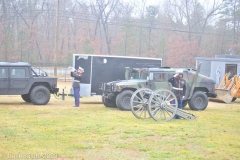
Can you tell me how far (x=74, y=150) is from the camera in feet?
26.0

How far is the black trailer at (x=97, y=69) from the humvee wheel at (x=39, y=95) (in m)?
1.52

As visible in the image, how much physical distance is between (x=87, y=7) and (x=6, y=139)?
43529 mm

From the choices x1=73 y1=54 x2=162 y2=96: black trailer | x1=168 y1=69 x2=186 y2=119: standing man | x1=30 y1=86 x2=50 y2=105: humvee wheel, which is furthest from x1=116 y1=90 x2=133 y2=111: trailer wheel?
x1=30 y1=86 x2=50 y2=105: humvee wheel

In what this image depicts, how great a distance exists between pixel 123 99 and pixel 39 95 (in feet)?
12.2

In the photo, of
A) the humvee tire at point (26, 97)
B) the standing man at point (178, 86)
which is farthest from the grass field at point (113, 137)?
the humvee tire at point (26, 97)

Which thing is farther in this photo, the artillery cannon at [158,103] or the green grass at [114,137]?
the artillery cannon at [158,103]

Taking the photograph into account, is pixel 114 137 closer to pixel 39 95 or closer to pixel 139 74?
pixel 139 74

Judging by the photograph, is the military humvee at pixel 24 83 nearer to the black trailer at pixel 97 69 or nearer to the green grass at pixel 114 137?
the black trailer at pixel 97 69

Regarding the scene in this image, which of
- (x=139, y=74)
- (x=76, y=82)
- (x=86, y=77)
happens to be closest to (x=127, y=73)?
(x=139, y=74)

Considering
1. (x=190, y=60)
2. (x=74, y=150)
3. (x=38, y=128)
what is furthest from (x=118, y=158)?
(x=190, y=60)

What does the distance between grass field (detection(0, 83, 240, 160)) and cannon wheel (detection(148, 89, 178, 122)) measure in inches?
11.9

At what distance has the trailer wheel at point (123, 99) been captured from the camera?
1498 centimetres

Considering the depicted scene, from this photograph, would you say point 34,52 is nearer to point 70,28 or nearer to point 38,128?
point 70,28

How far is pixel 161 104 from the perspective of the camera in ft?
38.5
